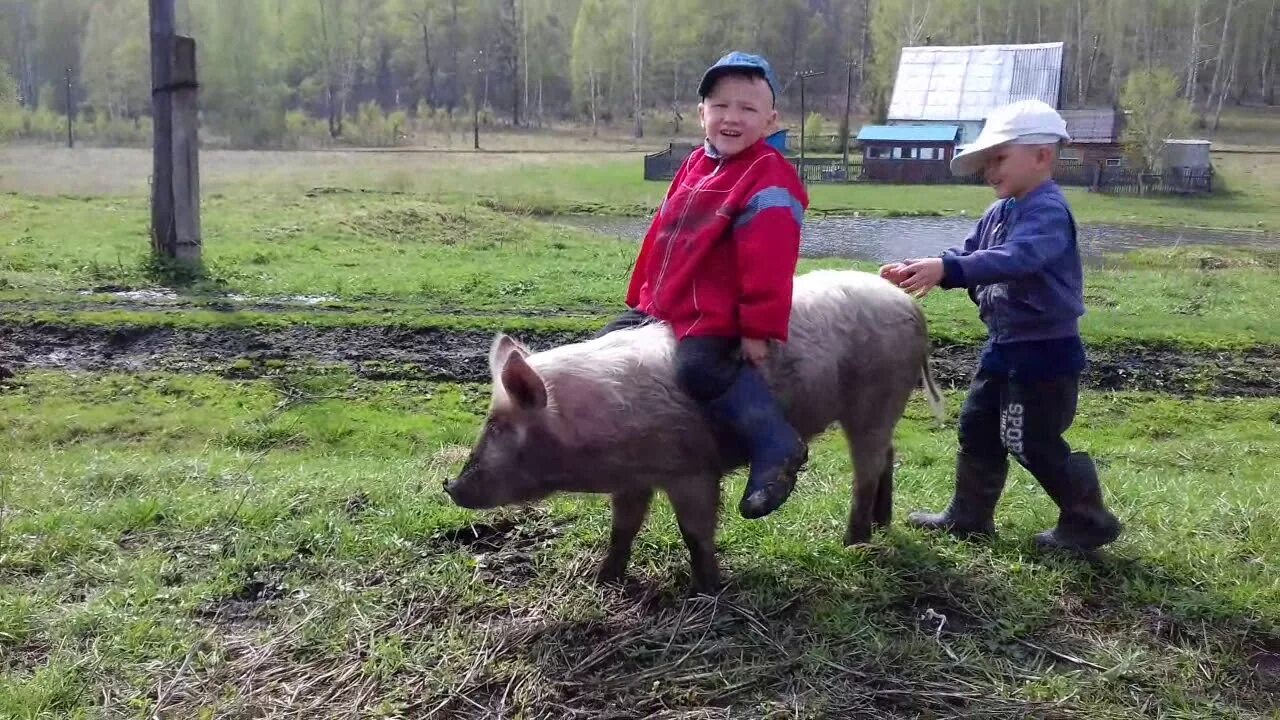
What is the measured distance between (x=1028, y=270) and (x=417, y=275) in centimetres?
1150

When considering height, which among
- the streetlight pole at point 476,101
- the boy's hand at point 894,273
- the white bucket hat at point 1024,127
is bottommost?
the boy's hand at point 894,273

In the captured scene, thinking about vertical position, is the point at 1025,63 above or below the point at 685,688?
above

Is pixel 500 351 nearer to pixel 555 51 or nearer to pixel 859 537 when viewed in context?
pixel 859 537

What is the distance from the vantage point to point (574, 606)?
4172 mm

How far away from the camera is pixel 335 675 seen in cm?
367

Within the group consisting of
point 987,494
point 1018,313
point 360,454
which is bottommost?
point 360,454

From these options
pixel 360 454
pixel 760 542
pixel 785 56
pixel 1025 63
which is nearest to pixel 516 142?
pixel 785 56

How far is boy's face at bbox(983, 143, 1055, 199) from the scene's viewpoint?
4.23 meters

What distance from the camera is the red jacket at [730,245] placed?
3.70 meters

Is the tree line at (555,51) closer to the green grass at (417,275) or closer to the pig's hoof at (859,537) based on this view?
the green grass at (417,275)

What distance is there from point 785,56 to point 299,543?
141ft

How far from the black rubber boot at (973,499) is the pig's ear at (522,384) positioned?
7.14 feet

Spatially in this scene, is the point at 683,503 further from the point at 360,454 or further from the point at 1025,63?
the point at 1025,63

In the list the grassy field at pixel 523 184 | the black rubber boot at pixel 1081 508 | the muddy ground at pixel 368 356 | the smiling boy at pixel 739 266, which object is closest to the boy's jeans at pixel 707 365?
the smiling boy at pixel 739 266
